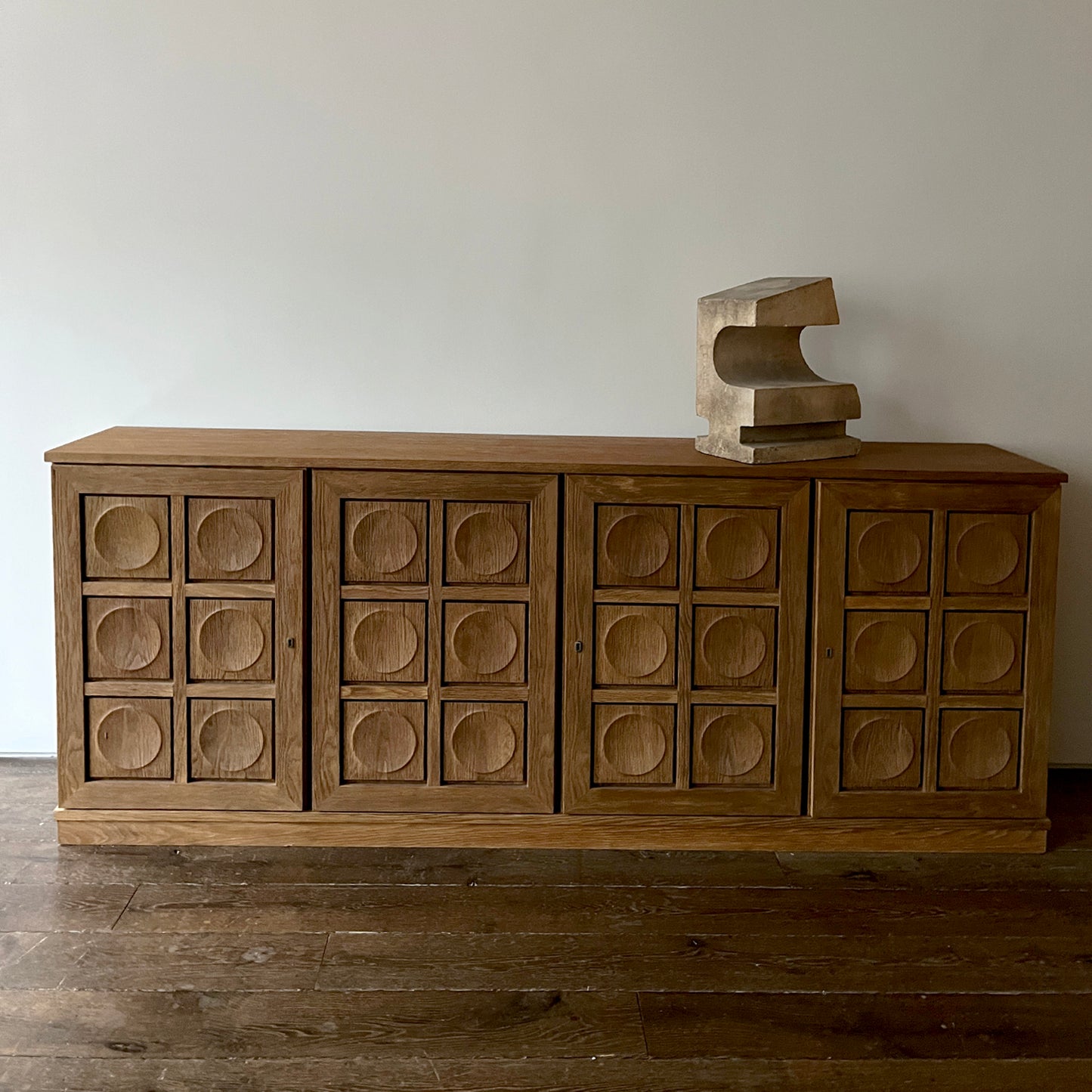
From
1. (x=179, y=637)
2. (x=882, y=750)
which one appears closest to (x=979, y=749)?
(x=882, y=750)

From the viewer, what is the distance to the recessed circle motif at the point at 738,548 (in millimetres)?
2504

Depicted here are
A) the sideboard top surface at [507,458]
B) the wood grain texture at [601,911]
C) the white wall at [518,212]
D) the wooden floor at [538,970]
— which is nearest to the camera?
the wooden floor at [538,970]

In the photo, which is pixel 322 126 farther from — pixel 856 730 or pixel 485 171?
pixel 856 730

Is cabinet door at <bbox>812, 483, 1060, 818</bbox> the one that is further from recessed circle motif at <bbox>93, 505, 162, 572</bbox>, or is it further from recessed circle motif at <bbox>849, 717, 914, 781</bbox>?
recessed circle motif at <bbox>93, 505, 162, 572</bbox>

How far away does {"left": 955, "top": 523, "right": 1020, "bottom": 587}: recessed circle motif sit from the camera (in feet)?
8.23

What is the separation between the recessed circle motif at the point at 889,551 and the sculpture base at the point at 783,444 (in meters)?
0.20

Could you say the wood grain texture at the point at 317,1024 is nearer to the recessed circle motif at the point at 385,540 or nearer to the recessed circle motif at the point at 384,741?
the recessed circle motif at the point at 384,741

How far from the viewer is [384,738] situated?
256cm

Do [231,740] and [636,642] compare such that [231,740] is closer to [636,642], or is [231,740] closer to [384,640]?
[384,640]

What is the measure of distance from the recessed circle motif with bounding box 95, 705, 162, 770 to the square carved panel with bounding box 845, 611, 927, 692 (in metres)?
1.41

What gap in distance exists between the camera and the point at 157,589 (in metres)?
2.51

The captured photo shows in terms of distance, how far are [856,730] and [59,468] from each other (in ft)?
5.49

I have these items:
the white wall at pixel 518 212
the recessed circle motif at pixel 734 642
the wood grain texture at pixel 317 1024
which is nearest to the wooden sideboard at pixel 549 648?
the recessed circle motif at pixel 734 642

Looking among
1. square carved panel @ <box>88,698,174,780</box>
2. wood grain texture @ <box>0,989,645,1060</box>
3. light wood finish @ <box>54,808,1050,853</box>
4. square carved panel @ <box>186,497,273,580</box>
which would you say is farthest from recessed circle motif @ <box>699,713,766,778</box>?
square carved panel @ <box>88,698,174,780</box>
